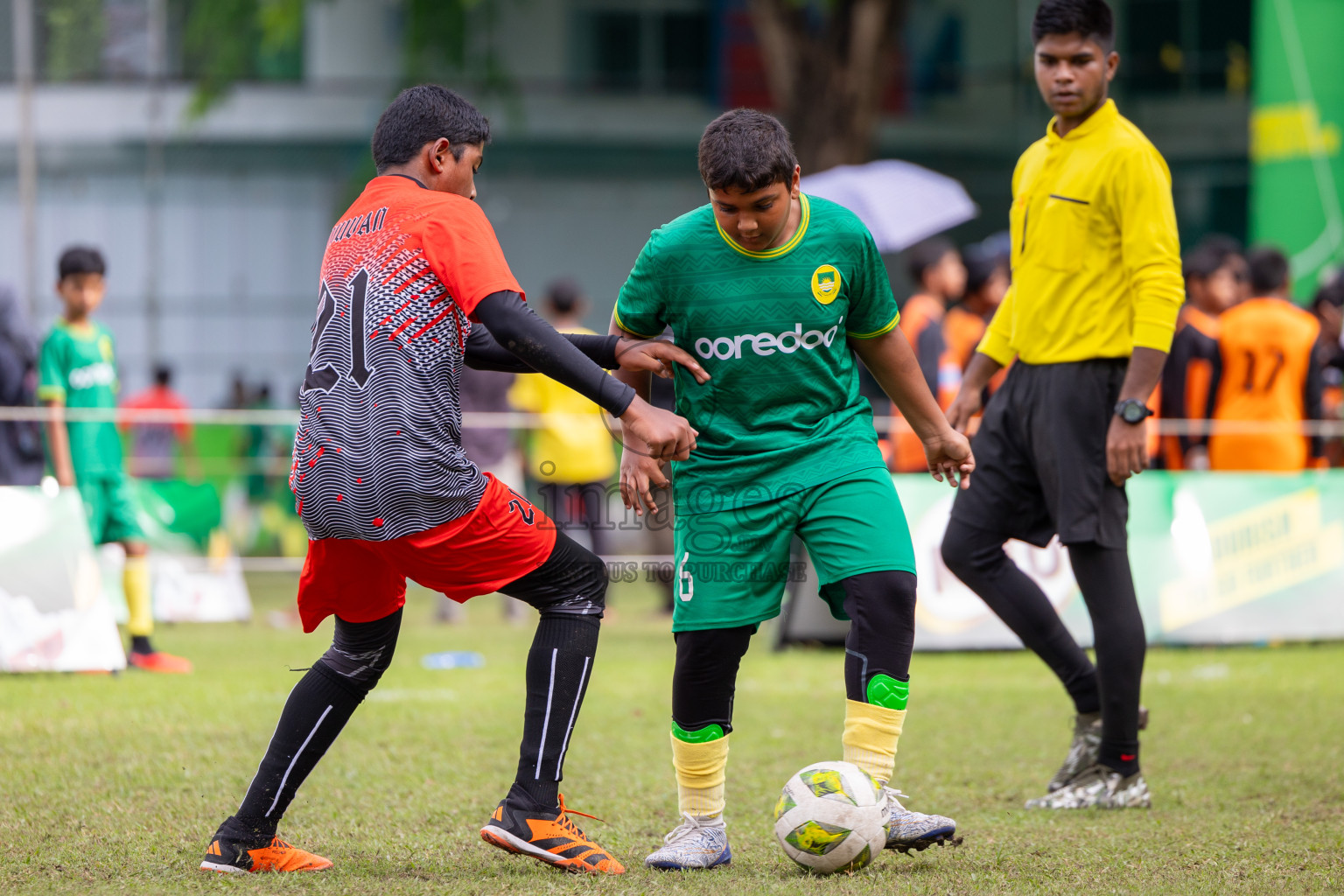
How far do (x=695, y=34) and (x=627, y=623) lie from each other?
15.4m

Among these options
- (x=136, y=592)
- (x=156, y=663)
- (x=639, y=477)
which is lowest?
(x=156, y=663)

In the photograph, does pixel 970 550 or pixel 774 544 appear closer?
pixel 774 544

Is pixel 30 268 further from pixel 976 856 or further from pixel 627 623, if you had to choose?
pixel 976 856

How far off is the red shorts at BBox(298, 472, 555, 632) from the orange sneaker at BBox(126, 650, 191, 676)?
4.53m

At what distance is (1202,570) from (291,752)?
6.55 meters

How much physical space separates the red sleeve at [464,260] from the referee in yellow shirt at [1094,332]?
6.36 ft

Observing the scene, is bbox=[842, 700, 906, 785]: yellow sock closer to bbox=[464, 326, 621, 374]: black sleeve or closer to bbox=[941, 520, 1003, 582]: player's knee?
bbox=[464, 326, 621, 374]: black sleeve

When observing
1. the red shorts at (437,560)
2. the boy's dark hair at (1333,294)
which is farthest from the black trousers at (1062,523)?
the boy's dark hair at (1333,294)

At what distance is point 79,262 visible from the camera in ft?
25.9

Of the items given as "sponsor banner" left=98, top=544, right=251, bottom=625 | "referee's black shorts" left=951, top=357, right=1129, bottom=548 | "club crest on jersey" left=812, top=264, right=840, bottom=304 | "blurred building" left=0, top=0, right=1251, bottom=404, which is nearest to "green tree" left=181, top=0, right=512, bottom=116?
"blurred building" left=0, top=0, right=1251, bottom=404

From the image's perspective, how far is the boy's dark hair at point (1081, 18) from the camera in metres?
4.62

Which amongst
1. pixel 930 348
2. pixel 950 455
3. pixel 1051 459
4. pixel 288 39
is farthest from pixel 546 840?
pixel 288 39

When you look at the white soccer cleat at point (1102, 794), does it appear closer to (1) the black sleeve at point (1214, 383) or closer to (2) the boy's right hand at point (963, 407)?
(2) the boy's right hand at point (963, 407)

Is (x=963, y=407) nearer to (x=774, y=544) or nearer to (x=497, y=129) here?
(x=774, y=544)
